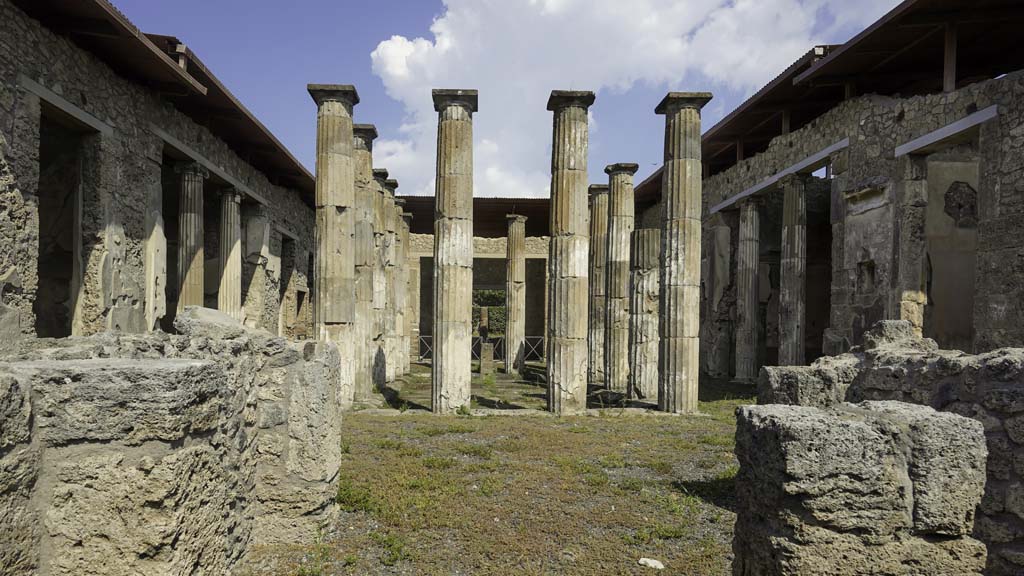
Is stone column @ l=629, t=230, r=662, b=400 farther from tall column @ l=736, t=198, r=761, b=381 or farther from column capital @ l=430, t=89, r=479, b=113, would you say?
column capital @ l=430, t=89, r=479, b=113

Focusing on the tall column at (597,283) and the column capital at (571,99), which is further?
the tall column at (597,283)

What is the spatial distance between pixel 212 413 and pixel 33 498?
78cm

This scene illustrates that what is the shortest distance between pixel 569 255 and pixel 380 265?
6.20m

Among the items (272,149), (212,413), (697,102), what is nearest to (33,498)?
(212,413)

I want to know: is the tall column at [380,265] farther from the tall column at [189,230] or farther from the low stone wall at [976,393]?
the low stone wall at [976,393]

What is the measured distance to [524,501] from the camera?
5586 mm

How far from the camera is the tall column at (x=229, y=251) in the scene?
1386cm

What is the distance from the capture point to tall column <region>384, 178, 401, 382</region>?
610 inches

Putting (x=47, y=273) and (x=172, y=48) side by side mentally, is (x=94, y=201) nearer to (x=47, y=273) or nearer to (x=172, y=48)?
(x=47, y=273)

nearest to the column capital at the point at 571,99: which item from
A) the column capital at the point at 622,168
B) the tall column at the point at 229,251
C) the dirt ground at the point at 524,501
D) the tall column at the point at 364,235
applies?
the column capital at the point at 622,168

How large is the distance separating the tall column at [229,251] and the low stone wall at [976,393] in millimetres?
12524

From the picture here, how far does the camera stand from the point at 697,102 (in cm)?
1100

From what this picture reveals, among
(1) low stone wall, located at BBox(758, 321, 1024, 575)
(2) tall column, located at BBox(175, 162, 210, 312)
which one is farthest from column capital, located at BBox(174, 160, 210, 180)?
(1) low stone wall, located at BBox(758, 321, 1024, 575)

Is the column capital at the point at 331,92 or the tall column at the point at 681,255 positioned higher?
the column capital at the point at 331,92
